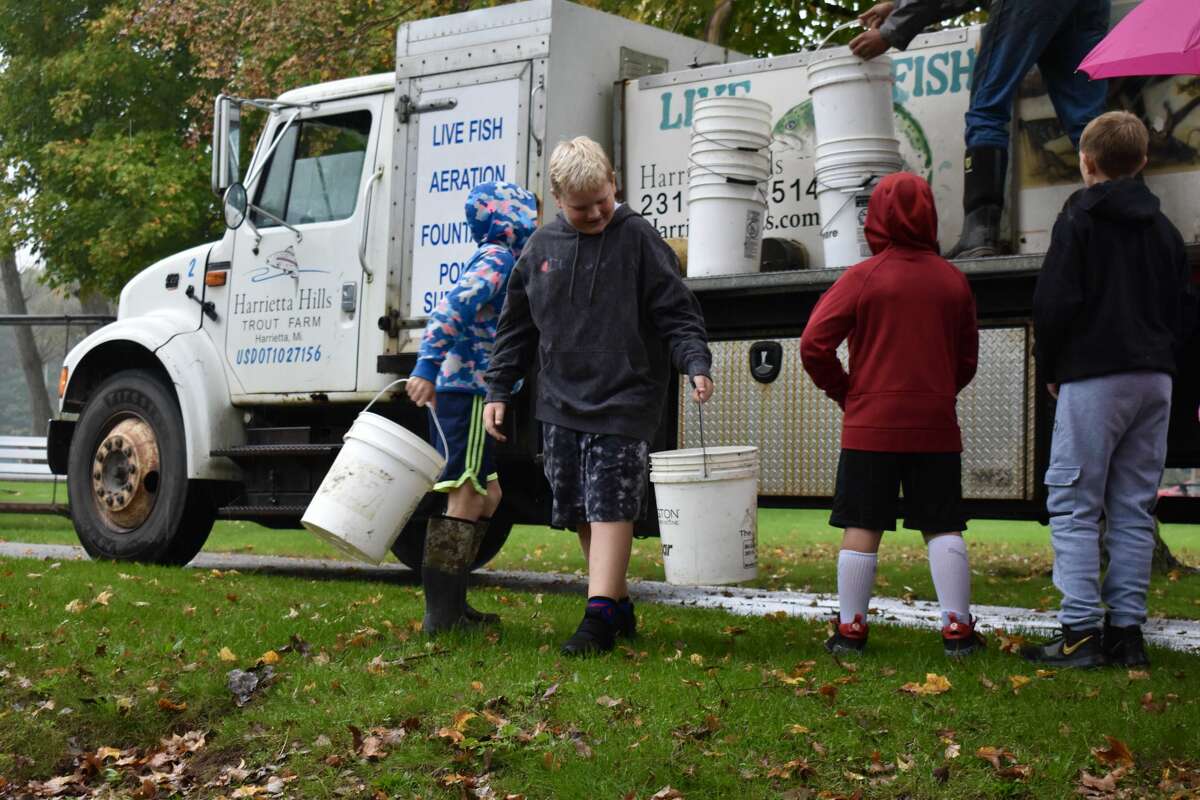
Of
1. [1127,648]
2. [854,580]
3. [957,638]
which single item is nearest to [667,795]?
[854,580]

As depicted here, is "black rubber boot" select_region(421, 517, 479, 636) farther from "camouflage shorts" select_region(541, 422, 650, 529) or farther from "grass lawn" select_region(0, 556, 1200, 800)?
"camouflage shorts" select_region(541, 422, 650, 529)

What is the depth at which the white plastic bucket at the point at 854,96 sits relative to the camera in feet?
24.5

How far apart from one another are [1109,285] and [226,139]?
5.49m

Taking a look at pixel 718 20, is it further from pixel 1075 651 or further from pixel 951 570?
pixel 1075 651

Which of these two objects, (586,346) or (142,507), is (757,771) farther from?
(142,507)

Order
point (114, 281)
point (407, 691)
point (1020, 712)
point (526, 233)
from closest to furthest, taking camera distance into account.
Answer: point (1020, 712) < point (407, 691) < point (526, 233) < point (114, 281)

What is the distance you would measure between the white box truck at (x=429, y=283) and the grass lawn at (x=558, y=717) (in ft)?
4.34

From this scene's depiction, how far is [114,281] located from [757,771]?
821 inches

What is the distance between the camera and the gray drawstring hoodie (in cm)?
577

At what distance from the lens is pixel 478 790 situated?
4.52 meters

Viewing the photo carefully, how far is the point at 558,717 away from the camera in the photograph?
492cm

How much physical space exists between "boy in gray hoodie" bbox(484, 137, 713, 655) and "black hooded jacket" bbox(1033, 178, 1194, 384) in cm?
123

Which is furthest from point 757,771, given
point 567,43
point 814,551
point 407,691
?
point 814,551

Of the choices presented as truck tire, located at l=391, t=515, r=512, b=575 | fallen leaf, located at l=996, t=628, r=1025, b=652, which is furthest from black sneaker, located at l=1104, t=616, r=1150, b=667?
truck tire, located at l=391, t=515, r=512, b=575
